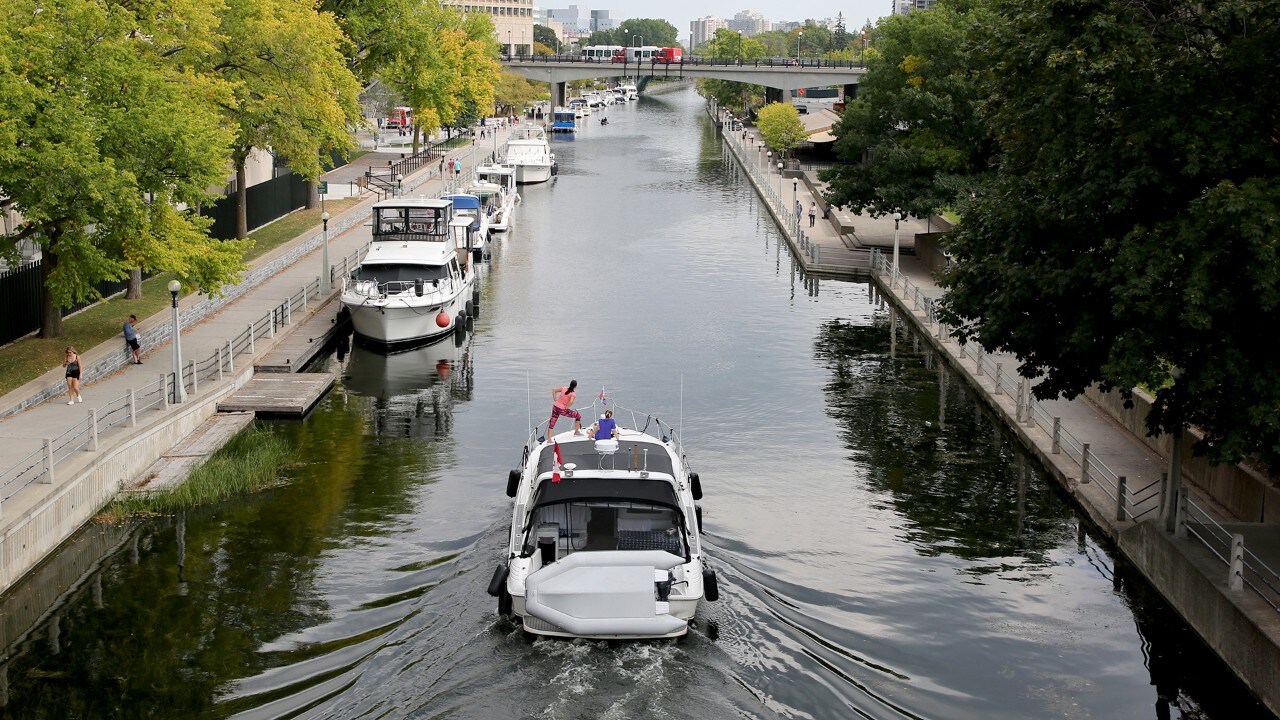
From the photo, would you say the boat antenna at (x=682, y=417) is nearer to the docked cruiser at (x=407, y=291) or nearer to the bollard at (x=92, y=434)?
the docked cruiser at (x=407, y=291)

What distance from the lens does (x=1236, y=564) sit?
21.0 m

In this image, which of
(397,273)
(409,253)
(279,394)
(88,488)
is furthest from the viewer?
(409,253)

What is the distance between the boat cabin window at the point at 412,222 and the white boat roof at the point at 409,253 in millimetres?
2563

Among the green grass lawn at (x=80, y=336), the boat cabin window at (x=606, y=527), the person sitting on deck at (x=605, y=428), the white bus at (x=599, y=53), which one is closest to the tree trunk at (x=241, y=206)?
the green grass lawn at (x=80, y=336)

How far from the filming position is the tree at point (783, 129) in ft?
333

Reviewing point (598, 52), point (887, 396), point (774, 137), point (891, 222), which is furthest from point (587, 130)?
point (887, 396)

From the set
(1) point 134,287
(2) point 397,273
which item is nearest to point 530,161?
(2) point 397,273

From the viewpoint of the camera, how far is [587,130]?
158125mm

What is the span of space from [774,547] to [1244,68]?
11.6m

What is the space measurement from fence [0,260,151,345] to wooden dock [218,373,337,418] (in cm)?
464

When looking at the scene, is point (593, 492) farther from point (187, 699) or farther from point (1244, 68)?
point (1244, 68)

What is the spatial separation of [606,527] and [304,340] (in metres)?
21.6

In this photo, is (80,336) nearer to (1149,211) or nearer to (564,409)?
(564,409)

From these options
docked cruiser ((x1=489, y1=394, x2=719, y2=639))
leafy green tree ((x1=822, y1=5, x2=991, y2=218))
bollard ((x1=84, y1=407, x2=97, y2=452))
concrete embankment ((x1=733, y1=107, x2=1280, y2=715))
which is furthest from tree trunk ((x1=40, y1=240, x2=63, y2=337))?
leafy green tree ((x1=822, y1=5, x2=991, y2=218))
